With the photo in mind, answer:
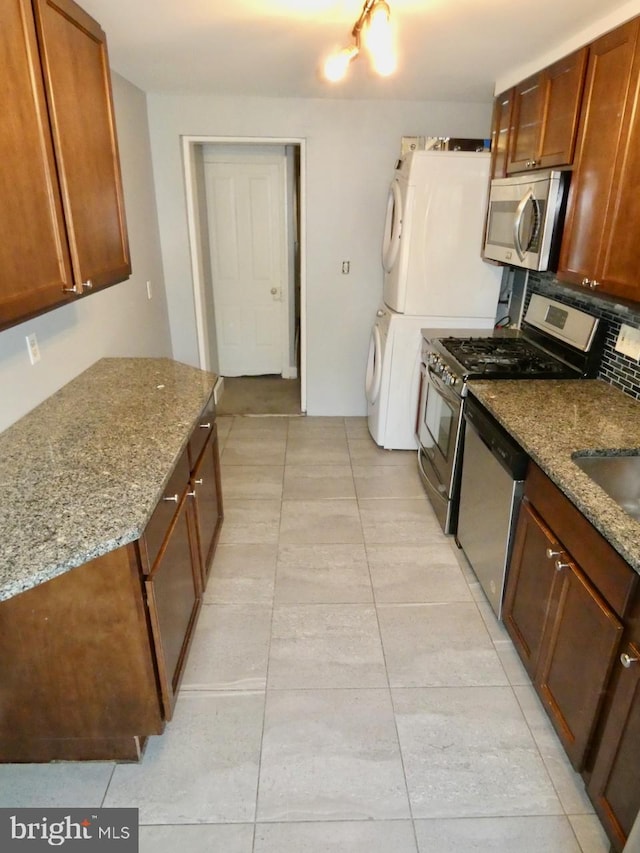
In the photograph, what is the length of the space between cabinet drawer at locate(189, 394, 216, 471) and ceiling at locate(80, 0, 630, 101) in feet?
4.91

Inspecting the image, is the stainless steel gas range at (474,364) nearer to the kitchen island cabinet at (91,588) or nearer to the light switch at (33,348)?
the kitchen island cabinet at (91,588)

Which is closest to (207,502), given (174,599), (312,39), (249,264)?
(174,599)

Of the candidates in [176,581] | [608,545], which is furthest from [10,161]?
[608,545]

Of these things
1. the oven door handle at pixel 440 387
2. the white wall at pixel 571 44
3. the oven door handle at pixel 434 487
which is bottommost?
the oven door handle at pixel 434 487

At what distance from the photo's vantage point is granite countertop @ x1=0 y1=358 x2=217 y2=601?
1.24 meters

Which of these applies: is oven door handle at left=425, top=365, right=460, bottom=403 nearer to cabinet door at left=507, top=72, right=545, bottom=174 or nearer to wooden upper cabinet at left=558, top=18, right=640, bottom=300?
wooden upper cabinet at left=558, top=18, right=640, bottom=300

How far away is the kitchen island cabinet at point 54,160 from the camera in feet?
4.49

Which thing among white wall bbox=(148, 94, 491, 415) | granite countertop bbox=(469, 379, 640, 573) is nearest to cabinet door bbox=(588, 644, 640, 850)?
granite countertop bbox=(469, 379, 640, 573)

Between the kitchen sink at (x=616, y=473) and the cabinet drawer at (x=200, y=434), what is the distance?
136 centimetres

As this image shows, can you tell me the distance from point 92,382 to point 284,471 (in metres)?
1.42

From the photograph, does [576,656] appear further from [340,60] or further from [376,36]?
[340,60]

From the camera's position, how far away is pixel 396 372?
349cm

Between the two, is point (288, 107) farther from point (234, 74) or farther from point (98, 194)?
point (98, 194)

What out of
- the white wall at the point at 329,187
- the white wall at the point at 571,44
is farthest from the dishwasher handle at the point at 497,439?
the white wall at the point at 329,187
